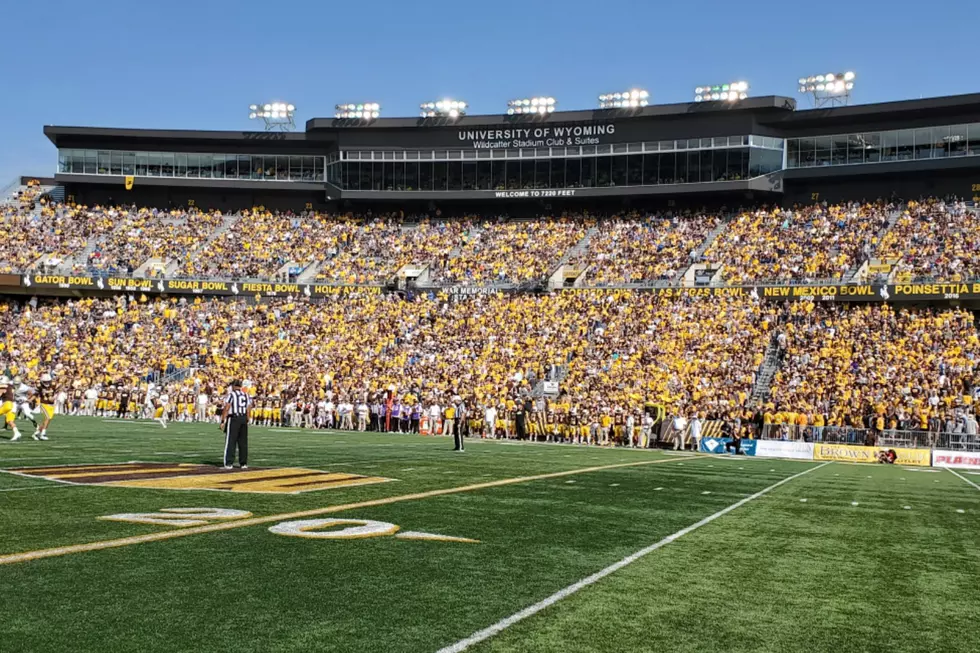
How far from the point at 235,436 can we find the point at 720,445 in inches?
834

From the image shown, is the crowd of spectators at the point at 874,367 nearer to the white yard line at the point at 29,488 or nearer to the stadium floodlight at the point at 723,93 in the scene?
the stadium floodlight at the point at 723,93

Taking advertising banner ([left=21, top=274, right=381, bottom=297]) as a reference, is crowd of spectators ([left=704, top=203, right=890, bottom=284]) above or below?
above

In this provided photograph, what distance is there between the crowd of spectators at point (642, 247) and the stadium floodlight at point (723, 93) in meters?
6.92

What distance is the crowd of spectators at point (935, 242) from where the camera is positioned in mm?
41375

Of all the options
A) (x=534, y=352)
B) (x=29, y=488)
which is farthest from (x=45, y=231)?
(x=29, y=488)

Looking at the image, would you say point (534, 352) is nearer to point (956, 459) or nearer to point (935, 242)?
point (956, 459)

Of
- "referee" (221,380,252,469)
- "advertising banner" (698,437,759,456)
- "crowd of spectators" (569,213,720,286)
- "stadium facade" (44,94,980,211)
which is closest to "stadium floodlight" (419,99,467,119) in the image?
"stadium facade" (44,94,980,211)

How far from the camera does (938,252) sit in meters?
42.9

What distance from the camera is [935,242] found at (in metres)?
44.0

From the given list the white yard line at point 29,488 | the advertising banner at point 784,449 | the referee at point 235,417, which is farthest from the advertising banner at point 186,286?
the white yard line at point 29,488

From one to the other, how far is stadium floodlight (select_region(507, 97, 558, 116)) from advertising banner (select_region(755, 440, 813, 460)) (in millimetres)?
31469

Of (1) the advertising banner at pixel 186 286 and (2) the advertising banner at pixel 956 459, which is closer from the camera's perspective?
(2) the advertising banner at pixel 956 459

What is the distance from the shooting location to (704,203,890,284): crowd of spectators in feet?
147

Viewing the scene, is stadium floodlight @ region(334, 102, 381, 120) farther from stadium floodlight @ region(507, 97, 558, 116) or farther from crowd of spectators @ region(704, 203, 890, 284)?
crowd of spectators @ region(704, 203, 890, 284)
